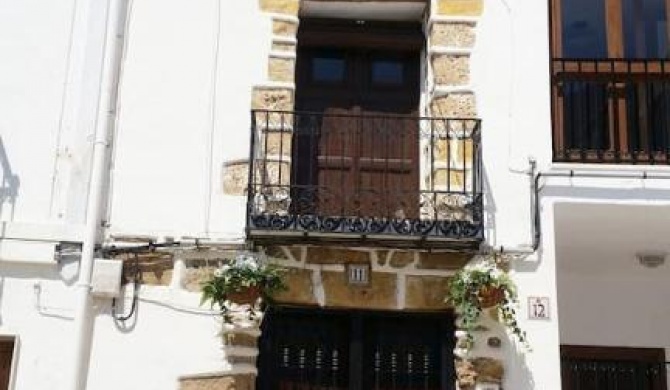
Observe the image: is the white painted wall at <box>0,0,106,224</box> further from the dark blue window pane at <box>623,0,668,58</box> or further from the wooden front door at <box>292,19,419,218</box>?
the dark blue window pane at <box>623,0,668,58</box>

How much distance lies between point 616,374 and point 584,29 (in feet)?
9.78

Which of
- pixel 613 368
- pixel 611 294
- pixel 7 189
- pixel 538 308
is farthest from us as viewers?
pixel 611 294

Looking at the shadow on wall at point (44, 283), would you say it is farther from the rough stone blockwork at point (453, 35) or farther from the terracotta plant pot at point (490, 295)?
the rough stone blockwork at point (453, 35)

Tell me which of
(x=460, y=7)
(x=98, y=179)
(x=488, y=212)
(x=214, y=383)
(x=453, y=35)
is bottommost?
(x=214, y=383)

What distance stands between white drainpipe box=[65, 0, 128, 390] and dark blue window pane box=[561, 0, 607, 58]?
3.35 metres

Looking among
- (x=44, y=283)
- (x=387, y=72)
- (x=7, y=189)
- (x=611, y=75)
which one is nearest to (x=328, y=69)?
(x=387, y=72)

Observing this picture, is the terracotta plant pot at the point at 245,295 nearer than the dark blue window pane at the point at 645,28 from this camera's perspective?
Yes

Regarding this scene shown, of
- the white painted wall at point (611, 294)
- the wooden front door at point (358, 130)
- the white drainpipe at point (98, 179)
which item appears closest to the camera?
the white drainpipe at point (98, 179)

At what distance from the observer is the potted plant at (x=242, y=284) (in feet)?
20.1

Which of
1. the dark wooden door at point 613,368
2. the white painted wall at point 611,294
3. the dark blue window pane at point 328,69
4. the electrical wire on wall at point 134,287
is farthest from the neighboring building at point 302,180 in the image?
the dark wooden door at point 613,368

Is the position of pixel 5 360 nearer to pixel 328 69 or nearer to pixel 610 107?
pixel 328 69

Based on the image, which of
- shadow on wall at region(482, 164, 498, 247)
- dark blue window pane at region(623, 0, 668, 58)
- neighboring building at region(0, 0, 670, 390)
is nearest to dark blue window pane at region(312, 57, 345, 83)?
neighboring building at region(0, 0, 670, 390)

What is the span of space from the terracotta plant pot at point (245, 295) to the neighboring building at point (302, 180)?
0.94 feet

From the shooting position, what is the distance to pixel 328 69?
7512mm
